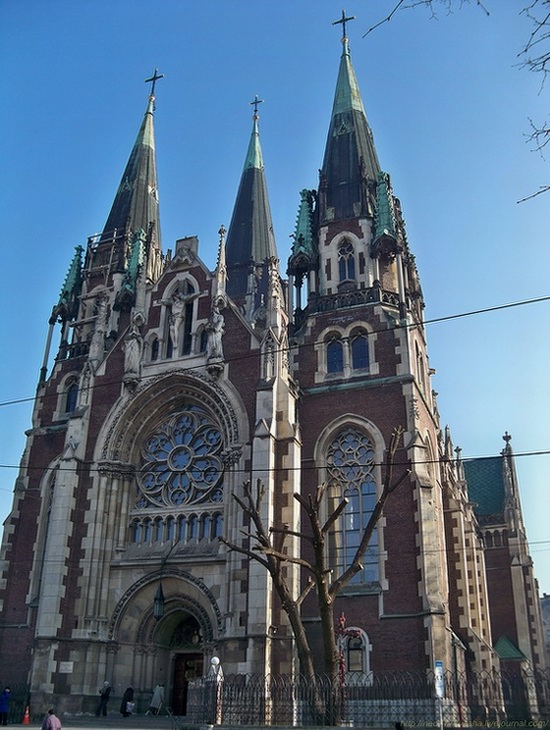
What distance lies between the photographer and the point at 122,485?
30.5m

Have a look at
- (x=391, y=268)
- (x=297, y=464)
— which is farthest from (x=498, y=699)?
(x=391, y=268)

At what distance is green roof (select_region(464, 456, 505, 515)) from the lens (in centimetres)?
5047

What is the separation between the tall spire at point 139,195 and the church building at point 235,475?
698 cm

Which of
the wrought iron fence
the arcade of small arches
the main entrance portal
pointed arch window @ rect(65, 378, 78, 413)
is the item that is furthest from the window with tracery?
pointed arch window @ rect(65, 378, 78, 413)

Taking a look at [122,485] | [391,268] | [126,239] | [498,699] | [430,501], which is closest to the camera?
[498,699]

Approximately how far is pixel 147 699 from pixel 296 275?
740 inches

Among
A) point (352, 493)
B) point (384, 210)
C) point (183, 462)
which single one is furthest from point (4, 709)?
point (384, 210)

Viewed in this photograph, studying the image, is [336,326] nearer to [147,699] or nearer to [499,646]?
[147,699]

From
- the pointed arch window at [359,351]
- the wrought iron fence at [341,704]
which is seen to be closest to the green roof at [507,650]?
the pointed arch window at [359,351]

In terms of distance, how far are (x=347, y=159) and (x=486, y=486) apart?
1045 inches

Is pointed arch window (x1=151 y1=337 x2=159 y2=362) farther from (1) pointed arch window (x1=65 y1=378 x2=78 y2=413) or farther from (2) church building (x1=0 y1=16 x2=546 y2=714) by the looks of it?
(1) pointed arch window (x1=65 y1=378 x2=78 y2=413)

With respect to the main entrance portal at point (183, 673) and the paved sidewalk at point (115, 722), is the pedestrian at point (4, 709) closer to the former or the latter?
the paved sidewalk at point (115, 722)

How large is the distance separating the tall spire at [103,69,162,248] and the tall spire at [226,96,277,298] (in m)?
5.54

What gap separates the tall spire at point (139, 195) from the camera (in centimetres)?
4416
